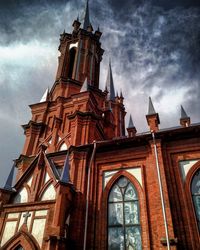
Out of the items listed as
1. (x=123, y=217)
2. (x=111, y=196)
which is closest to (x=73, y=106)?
(x=111, y=196)

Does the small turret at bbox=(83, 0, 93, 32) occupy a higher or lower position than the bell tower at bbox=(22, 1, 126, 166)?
higher

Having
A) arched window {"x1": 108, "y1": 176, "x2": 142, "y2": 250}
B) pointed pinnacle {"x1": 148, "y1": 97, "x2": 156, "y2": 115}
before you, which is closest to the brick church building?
arched window {"x1": 108, "y1": 176, "x2": 142, "y2": 250}

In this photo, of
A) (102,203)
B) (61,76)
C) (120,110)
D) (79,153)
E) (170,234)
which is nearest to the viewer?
(170,234)

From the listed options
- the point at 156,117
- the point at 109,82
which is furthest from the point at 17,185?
the point at 109,82

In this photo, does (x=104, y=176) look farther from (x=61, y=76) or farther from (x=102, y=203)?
(x=61, y=76)

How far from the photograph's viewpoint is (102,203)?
13359 mm

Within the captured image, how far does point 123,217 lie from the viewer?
1260 cm

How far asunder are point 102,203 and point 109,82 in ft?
104

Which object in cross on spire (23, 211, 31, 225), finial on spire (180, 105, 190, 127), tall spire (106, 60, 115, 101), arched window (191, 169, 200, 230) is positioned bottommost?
cross on spire (23, 211, 31, 225)

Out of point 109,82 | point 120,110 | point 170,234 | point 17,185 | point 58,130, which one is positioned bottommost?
point 170,234

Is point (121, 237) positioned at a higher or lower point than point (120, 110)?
lower

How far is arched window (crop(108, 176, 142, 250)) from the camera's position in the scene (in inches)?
465

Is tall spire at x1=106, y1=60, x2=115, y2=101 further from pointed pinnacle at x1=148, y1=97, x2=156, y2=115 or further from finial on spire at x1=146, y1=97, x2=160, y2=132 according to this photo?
finial on spire at x1=146, y1=97, x2=160, y2=132

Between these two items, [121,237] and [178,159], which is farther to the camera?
[178,159]
